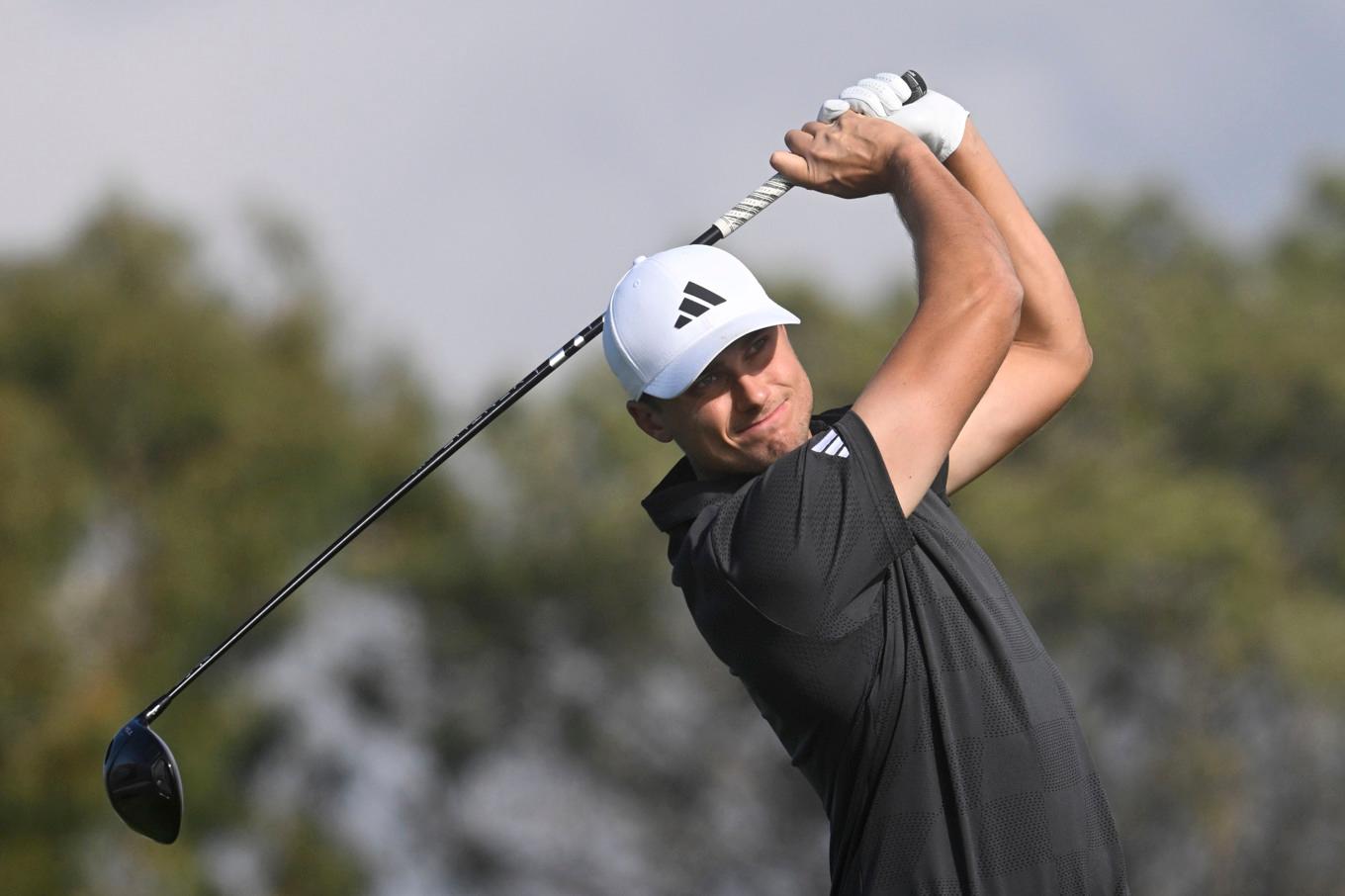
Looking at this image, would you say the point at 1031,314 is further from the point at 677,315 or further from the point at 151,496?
the point at 151,496

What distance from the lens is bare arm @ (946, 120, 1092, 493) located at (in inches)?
136

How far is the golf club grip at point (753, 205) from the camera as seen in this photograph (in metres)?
3.37

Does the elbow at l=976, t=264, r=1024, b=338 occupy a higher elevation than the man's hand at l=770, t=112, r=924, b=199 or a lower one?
lower

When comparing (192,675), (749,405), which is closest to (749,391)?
(749,405)

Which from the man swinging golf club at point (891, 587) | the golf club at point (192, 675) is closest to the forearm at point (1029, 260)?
the golf club at point (192, 675)

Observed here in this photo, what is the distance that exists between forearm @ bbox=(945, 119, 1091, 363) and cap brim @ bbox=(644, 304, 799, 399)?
2.32 feet

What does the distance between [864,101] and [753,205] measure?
270mm

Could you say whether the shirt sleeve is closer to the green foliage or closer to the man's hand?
the man's hand

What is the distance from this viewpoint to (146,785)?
3.76m

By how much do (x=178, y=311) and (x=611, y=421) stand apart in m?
4.69

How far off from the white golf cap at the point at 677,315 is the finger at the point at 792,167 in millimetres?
187

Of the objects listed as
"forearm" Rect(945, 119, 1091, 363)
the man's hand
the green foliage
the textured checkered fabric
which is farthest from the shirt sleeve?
the green foliage

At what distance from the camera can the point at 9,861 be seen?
1698 centimetres

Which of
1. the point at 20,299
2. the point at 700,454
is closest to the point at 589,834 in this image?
the point at 20,299
